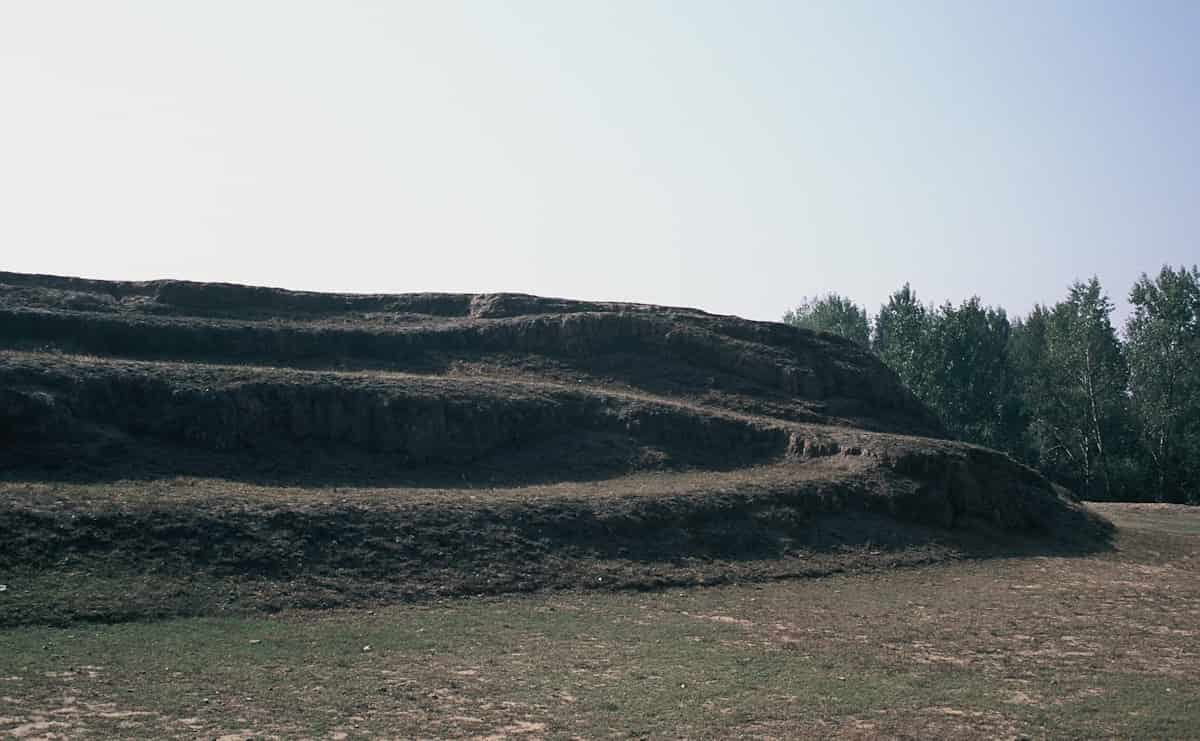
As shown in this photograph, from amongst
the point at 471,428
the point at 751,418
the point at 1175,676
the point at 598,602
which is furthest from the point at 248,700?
the point at 751,418

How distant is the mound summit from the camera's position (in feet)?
80.6

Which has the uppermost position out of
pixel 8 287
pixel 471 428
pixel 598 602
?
pixel 8 287

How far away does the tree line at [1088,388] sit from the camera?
65.6 metres

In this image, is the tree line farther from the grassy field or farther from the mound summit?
the grassy field

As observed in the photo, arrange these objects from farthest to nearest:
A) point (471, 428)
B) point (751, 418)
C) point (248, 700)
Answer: point (751, 418) < point (471, 428) < point (248, 700)

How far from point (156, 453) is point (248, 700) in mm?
17290

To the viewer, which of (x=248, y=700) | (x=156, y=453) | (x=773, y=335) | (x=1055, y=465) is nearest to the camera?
(x=248, y=700)

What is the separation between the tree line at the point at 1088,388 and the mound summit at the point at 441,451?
87.5 feet

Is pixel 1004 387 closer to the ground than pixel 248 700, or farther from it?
farther from it

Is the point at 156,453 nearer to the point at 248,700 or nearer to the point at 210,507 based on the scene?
the point at 210,507

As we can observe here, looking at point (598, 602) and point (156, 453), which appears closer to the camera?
point (598, 602)

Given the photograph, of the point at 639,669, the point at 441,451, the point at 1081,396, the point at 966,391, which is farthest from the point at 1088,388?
the point at 639,669

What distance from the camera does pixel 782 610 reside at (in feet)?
80.1

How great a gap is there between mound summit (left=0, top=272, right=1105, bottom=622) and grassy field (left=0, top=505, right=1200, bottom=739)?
2.69 m
